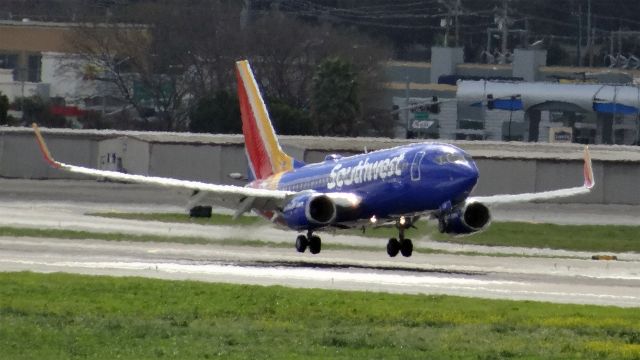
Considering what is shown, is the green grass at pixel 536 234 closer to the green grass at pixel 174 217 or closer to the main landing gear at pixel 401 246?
the green grass at pixel 174 217

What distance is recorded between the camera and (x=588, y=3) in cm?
19275

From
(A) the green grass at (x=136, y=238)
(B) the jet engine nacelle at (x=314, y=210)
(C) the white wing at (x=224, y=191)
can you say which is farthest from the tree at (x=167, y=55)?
(B) the jet engine nacelle at (x=314, y=210)

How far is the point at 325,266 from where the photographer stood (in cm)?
5078

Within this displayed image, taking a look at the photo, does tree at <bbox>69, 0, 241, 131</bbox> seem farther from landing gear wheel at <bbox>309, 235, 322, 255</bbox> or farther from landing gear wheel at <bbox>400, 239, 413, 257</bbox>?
landing gear wheel at <bbox>400, 239, 413, 257</bbox>

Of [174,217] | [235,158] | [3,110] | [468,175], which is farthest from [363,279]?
[3,110]

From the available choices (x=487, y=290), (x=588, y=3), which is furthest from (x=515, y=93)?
(x=487, y=290)

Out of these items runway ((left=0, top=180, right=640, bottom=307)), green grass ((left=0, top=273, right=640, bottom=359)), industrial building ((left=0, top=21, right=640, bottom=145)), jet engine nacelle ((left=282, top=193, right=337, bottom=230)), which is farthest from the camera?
industrial building ((left=0, top=21, right=640, bottom=145))

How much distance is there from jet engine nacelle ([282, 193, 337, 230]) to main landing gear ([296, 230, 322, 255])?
1.68m

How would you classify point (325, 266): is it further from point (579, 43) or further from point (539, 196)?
point (579, 43)

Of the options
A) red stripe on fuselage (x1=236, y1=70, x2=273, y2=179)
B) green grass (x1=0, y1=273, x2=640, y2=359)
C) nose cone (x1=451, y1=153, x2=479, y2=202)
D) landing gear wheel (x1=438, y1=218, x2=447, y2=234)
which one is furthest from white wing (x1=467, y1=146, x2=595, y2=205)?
green grass (x1=0, y1=273, x2=640, y2=359)

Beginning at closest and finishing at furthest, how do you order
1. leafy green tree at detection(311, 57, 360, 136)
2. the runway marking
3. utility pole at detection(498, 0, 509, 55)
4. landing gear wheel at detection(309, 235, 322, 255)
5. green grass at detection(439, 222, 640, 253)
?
the runway marking, landing gear wheel at detection(309, 235, 322, 255), green grass at detection(439, 222, 640, 253), leafy green tree at detection(311, 57, 360, 136), utility pole at detection(498, 0, 509, 55)

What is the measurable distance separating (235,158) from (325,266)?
1923 inches

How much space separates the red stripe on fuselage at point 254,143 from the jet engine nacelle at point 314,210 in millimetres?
7196

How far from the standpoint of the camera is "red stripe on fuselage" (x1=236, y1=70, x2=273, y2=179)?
60.3 metres
